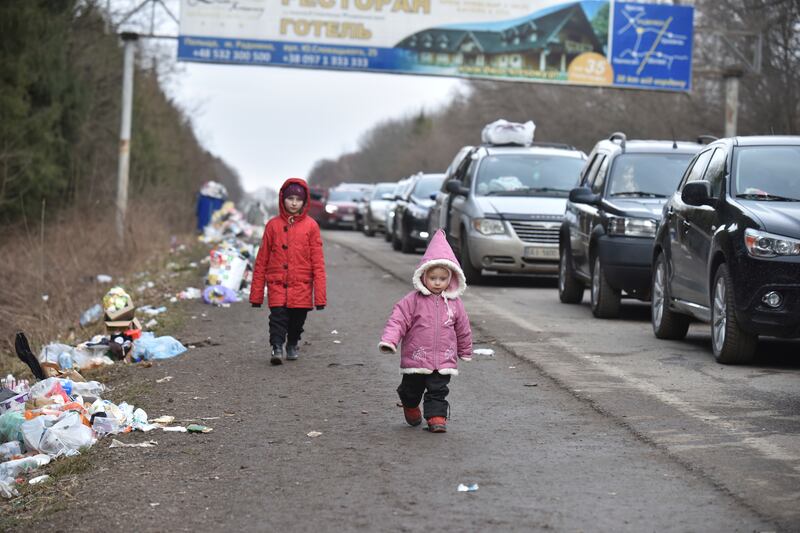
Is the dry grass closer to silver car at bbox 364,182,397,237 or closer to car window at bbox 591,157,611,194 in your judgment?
car window at bbox 591,157,611,194

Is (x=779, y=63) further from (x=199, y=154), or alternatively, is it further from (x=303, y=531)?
(x=303, y=531)

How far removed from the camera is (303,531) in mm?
5508

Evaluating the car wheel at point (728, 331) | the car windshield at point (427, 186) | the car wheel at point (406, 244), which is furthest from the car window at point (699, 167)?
the car windshield at point (427, 186)

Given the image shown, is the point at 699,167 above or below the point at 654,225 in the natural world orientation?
above

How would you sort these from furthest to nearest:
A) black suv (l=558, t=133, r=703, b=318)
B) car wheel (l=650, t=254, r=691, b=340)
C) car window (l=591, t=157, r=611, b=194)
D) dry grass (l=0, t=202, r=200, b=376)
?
1. dry grass (l=0, t=202, r=200, b=376)
2. car window (l=591, t=157, r=611, b=194)
3. black suv (l=558, t=133, r=703, b=318)
4. car wheel (l=650, t=254, r=691, b=340)

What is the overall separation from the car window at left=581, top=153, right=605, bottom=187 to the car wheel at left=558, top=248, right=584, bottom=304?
2.71 ft

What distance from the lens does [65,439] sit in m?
7.55

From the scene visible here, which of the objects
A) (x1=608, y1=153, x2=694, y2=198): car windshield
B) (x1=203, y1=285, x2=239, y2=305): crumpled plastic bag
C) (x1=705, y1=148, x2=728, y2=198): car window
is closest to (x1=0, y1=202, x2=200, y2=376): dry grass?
(x1=203, y1=285, x2=239, y2=305): crumpled plastic bag

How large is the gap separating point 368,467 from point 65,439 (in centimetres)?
180

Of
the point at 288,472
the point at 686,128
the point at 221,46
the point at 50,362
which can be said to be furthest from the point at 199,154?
the point at 288,472

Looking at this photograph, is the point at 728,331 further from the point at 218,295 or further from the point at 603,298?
the point at 218,295

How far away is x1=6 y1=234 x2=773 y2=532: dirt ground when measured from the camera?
5.74m

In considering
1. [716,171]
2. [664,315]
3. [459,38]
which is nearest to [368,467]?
[716,171]

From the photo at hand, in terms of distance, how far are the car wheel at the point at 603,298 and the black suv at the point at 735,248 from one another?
4.90 ft
